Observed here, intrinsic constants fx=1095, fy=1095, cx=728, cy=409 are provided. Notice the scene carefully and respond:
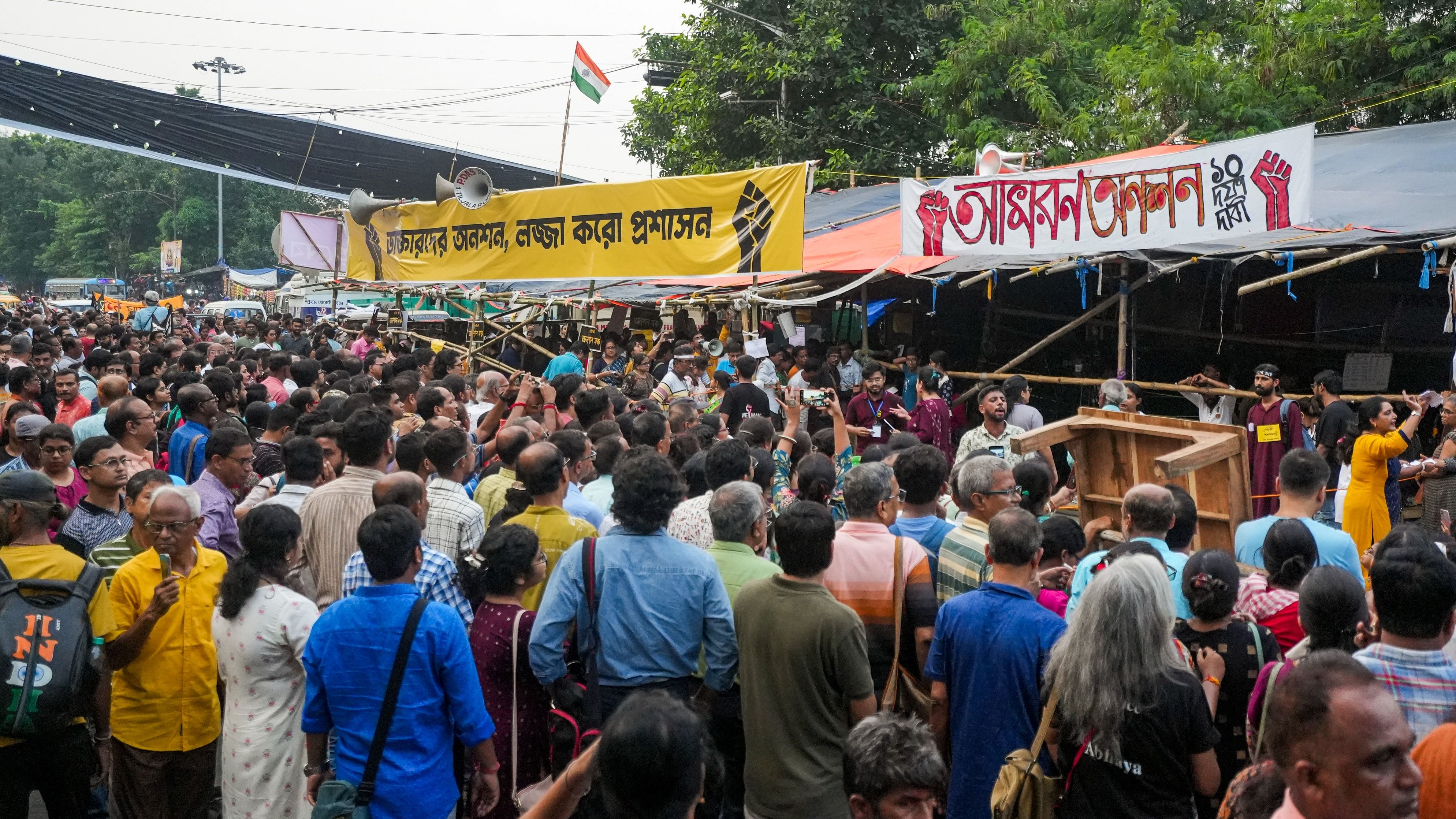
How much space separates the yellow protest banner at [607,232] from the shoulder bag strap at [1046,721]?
7086mm

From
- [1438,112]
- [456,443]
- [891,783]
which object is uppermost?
[1438,112]

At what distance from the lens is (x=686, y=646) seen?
3869mm

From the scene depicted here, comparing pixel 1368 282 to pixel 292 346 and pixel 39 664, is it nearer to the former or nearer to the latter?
pixel 39 664

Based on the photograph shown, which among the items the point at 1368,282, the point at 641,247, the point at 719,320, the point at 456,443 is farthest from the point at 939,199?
the point at 456,443

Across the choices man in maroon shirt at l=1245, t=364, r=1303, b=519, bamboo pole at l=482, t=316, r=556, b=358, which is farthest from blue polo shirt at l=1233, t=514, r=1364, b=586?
bamboo pole at l=482, t=316, r=556, b=358

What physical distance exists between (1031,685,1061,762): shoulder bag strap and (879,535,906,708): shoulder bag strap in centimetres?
81

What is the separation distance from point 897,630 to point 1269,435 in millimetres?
6558

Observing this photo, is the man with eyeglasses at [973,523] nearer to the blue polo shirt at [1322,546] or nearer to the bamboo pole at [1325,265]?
the blue polo shirt at [1322,546]

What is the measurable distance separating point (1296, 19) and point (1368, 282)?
8498 mm

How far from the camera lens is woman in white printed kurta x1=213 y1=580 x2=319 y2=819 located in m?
3.92

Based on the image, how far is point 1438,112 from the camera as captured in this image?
1670cm

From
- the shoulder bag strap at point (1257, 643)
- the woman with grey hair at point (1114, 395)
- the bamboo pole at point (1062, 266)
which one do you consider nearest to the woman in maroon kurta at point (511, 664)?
the shoulder bag strap at point (1257, 643)

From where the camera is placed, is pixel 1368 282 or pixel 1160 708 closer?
pixel 1160 708

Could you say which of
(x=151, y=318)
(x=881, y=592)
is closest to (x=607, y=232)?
(x=881, y=592)
